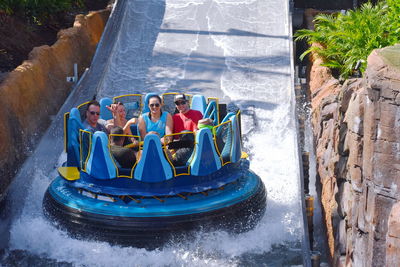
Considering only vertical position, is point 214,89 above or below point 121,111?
below

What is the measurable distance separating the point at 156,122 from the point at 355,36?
3.39 metres

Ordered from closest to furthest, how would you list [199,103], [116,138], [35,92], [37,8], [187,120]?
[116,138] < [187,120] < [199,103] < [35,92] < [37,8]

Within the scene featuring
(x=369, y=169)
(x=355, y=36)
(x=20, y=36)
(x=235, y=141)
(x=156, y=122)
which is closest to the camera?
(x=369, y=169)

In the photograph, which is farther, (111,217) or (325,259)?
(325,259)

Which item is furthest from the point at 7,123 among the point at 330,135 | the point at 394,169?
the point at 394,169

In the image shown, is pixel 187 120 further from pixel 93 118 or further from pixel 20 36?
pixel 20 36

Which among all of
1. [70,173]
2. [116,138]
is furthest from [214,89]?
[70,173]

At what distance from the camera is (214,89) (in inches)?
349

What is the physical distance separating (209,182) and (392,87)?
7.88 ft

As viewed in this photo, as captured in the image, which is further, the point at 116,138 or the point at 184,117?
the point at 184,117

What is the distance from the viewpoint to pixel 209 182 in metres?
6.05

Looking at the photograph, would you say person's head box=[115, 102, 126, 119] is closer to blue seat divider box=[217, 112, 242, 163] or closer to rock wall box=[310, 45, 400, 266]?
blue seat divider box=[217, 112, 242, 163]

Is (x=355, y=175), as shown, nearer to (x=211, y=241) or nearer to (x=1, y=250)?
(x=211, y=241)

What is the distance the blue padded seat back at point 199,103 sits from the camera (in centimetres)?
720
